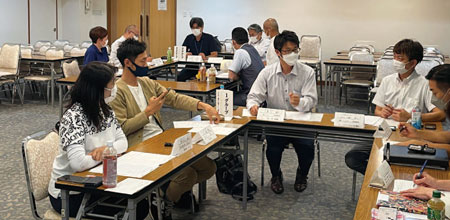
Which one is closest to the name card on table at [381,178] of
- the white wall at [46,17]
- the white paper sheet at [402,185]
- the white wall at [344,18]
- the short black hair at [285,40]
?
the white paper sheet at [402,185]

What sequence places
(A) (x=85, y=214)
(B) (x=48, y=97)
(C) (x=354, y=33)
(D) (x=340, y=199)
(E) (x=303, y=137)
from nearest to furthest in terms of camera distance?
(A) (x=85, y=214), (E) (x=303, y=137), (D) (x=340, y=199), (B) (x=48, y=97), (C) (x=354, y=33)

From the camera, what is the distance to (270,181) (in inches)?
176

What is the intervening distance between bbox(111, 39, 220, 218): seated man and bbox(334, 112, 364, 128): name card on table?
2.78ft

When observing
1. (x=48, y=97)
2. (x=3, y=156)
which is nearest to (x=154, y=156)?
(x=3, y=156)

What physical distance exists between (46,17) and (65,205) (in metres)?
10.1

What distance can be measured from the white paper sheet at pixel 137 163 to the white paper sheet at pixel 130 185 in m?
0.08

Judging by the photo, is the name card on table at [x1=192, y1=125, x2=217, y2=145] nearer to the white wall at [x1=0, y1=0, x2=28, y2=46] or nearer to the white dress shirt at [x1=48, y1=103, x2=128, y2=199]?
the white dress shirt at [x1=48, y1=103, x2=128, y2=199]

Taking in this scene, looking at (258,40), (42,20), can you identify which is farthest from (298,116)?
(42,20)

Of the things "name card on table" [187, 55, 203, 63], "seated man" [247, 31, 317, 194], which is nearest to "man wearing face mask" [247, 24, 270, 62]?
"name card on table" [187, 55, 203, 63]

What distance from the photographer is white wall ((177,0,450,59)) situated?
9914 millimetres

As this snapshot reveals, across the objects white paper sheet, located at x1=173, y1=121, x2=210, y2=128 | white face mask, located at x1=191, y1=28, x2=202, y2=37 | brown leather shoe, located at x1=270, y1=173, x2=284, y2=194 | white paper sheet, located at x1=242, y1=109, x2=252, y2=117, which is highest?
white face mask, located at x1=191, y1=28, x2=202, y2=37

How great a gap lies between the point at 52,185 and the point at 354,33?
28.4 feet

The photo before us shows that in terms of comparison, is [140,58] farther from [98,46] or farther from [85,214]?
[98,46]

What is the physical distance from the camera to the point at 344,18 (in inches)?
408
